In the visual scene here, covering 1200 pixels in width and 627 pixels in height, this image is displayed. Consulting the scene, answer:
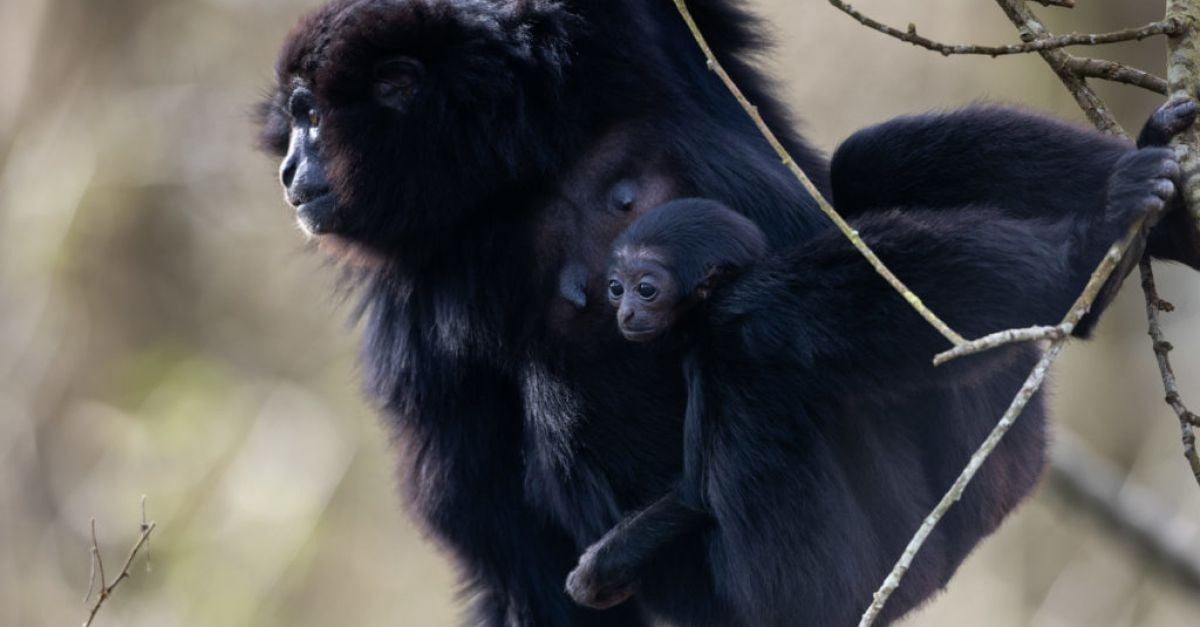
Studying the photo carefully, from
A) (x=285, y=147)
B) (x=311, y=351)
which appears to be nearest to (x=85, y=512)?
(x=311, y=351)

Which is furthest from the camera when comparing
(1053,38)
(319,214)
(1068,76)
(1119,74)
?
(319,214)

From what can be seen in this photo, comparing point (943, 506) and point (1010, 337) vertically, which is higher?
point (1010, 337)

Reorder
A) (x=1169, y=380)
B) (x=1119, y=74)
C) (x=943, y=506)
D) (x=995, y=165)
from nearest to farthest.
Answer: (x=943, y=506), (x=1169, y=380), (x=1119, y=74), (x=995, y=165)

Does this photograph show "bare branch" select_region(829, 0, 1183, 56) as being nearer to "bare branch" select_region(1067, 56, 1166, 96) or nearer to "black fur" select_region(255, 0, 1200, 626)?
"bare branch" select_region(1067, 56, 1166, 96)

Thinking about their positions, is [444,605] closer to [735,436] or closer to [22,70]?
[22,70]

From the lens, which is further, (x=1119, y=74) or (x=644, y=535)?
(x=644, y=535)

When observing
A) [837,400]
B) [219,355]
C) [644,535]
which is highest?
[837,400]

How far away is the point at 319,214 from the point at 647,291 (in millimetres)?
1063

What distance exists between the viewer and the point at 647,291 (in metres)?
3.30

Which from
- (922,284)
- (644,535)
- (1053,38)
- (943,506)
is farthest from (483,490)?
(1053,38)

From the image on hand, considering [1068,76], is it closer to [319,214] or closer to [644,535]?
[644,535]

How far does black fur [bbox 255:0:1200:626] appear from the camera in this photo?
359cm

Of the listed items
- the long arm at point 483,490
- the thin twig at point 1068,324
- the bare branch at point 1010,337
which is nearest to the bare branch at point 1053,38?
the thin twig at point 1068,324

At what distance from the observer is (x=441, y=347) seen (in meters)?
3.73
